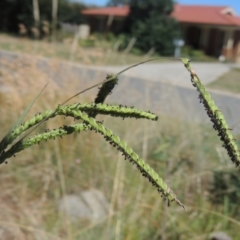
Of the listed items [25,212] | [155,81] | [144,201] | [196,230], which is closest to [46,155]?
[25,212]

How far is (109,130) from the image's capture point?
0.39m

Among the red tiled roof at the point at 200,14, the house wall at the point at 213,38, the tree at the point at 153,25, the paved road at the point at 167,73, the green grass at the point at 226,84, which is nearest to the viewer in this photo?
the paved road at the point at 167,73

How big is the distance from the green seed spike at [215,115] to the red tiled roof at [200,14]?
2703cm

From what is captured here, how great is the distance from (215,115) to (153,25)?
78.6 feet

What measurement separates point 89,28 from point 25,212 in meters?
29.2

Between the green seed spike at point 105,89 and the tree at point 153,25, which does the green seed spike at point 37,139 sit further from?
the tree at point 153,25

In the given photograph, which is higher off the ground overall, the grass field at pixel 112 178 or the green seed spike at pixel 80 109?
the green seed spike at pixel 80 109

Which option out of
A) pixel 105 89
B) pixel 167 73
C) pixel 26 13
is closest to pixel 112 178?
pixel 105 89

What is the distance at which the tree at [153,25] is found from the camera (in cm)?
2375

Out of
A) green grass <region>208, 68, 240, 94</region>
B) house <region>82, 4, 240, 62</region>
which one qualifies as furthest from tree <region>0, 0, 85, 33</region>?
green grass <region>208, 68, 240, 94</region>

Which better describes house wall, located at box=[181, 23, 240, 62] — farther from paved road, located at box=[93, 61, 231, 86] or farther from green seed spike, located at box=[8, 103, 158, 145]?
green seed spike, located at box=[8, 103, 158, 145]

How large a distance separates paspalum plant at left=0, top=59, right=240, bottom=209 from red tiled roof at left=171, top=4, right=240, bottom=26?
90.8 ft

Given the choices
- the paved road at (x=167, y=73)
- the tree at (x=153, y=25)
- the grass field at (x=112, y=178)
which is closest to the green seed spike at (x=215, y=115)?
the grass field at (x=112, y=178)

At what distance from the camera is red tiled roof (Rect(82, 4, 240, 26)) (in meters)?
28.0
